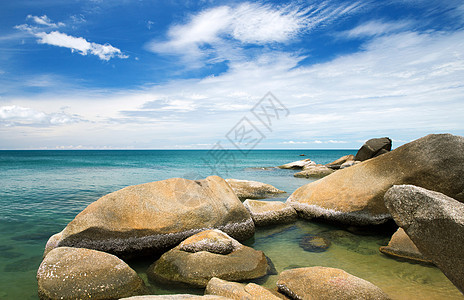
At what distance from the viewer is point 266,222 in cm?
977

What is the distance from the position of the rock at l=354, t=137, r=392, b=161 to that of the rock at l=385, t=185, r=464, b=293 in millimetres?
23934

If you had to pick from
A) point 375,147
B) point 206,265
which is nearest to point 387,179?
point 206,265

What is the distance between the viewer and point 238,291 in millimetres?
4492

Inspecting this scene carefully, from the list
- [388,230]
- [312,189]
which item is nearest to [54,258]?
[312,189]

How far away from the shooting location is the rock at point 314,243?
300 inches

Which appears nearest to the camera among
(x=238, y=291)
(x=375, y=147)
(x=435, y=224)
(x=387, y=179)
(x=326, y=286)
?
(x=435, y=224)

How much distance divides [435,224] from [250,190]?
12.1 m

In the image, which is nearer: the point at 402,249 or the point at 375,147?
the point at 402,249

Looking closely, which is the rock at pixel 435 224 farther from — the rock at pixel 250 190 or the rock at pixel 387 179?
the rock at pixel 250 190

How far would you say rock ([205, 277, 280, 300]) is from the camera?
4395mm

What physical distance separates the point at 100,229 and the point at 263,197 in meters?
9.75

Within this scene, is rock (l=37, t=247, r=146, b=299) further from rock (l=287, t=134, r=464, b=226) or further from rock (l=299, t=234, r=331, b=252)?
rock (l=287, t=134, r=464, b=226)

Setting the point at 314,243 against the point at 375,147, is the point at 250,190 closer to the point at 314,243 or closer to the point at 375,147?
the point at 314,243

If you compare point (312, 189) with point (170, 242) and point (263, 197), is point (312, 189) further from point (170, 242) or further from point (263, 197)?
point (170, 242)
